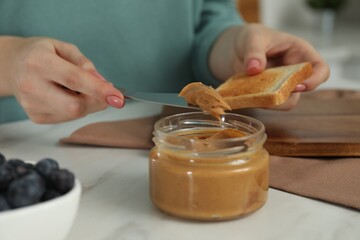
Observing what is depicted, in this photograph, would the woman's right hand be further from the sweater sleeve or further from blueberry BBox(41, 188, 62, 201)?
the sweater sleeve

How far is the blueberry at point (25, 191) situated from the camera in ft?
1.80

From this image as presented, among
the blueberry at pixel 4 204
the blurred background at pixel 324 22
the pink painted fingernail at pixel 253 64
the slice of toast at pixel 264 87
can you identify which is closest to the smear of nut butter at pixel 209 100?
the slice of toast at pixel 264 87

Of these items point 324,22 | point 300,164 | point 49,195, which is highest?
point 49,195

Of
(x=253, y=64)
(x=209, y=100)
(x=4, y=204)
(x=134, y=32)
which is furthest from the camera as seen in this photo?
(x=134, y=32)

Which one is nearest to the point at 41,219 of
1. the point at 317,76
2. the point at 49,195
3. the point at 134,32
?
the point at 49,195

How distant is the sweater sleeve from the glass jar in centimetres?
63

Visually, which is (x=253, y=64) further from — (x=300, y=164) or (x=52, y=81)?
(x=52, y=81)

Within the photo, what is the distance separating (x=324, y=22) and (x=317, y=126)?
1692 millimetres

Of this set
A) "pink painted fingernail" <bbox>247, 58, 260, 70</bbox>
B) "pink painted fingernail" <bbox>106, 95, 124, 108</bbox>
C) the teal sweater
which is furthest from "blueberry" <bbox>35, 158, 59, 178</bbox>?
the teal sweater

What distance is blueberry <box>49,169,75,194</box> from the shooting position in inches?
22.6

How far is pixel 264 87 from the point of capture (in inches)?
38.2

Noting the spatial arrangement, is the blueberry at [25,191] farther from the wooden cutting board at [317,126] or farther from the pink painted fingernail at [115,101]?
the wooden cutting board at [317,126]

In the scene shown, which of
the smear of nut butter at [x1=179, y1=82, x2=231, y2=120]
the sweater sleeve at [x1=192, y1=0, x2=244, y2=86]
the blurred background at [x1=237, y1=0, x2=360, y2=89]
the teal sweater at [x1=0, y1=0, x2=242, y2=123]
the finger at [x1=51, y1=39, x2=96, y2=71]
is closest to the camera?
the smear of nut butter at [x1=179, y1=82, x2=231, y2=120]

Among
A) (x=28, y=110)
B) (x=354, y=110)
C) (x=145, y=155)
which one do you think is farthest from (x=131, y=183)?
(x=354, y=110)
